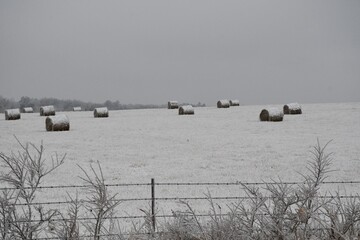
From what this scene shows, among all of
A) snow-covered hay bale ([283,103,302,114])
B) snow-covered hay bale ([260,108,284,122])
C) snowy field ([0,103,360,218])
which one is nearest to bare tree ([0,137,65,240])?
snowy field ([0,103,360,218])

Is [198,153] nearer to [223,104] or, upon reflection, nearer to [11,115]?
[11,115]

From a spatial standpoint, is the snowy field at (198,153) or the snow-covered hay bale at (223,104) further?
the snow-covered hay bale at (223,104)

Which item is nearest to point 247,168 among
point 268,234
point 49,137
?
point 268,234

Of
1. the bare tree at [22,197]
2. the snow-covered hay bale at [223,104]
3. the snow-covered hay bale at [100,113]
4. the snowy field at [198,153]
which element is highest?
the snow-covered hay bale at [223,104]

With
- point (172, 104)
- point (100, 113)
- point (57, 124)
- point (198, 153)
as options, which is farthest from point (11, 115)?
point (198, 153)

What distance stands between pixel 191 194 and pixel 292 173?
3.08m

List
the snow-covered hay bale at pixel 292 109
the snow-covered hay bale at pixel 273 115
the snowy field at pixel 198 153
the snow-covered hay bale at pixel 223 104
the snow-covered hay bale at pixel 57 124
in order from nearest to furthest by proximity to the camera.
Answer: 1. the snowy field at pixel 198 153
2. the snow-covered hay bale at pixel 57 124
3. the snow-covered hay bale at pixel 273 115
4. the snow-covered hay bale at pixel 292 109
5. the snow-covered hay bale at pixel 223 104

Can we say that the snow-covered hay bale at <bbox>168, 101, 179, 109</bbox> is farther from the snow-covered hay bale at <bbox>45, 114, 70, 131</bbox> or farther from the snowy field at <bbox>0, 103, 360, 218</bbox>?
the snow-covered hay bale at <bbox>45, 114, 70, 131</bbox>

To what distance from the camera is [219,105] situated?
41938 mm

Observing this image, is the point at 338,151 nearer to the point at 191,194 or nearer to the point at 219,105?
the point at 191,194

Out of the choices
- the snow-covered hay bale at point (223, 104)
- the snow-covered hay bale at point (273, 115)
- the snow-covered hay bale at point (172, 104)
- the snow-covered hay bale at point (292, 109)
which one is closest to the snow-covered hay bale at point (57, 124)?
the snow-covered hay bale at point (273, 115)

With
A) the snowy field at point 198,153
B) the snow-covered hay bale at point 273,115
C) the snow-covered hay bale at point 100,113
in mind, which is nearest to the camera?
the snowy field at point 198,153

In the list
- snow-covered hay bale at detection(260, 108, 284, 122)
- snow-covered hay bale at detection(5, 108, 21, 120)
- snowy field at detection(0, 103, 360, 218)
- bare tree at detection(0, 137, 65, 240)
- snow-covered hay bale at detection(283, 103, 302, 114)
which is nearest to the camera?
bare tree at detection(0, 137, 65, 240)

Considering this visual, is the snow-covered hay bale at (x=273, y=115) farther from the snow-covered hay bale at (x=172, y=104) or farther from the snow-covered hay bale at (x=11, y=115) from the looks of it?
the snow-covered hay bale at (x=172, y=104)
